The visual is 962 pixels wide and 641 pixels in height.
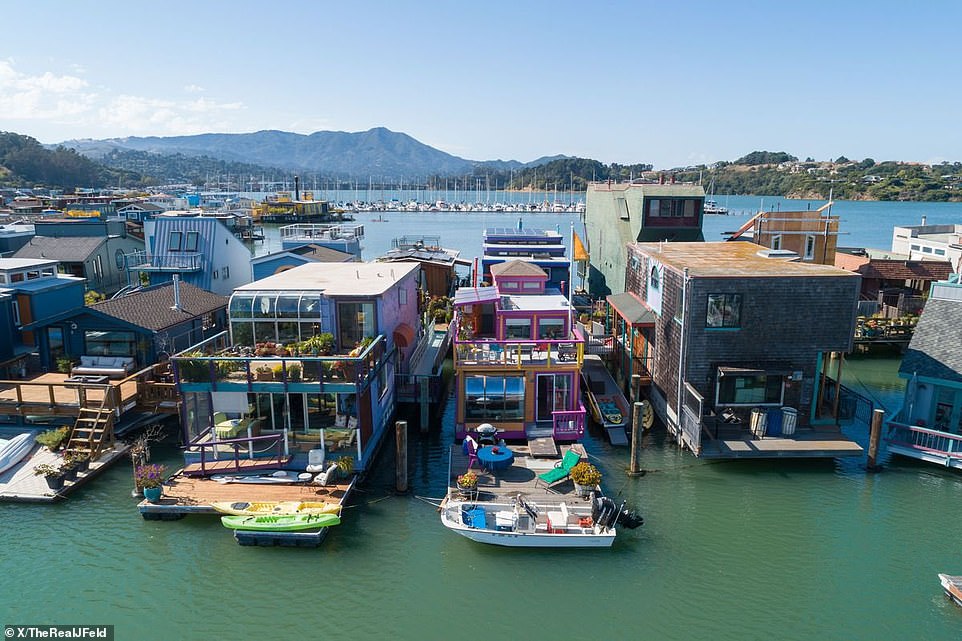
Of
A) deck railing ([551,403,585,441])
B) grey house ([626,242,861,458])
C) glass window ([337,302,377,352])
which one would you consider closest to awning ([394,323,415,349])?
glass window ([337,302,377,352])

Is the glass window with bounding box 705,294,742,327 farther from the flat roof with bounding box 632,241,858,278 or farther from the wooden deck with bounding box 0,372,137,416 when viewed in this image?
the wooden deck with bounding box 0,372,137,416

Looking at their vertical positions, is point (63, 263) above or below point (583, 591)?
above

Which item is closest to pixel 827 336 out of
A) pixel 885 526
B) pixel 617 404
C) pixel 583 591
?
pixel 885 526

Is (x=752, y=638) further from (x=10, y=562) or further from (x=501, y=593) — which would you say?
(x=10, y=562)

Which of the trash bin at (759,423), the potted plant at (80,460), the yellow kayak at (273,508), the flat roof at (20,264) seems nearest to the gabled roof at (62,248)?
the flat roof at (20,264)

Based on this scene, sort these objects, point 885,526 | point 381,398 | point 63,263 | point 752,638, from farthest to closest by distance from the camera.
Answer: point 63,263 < point 381,398 < point 885,526 < point 752,638

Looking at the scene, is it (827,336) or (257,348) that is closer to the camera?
(257,348)
